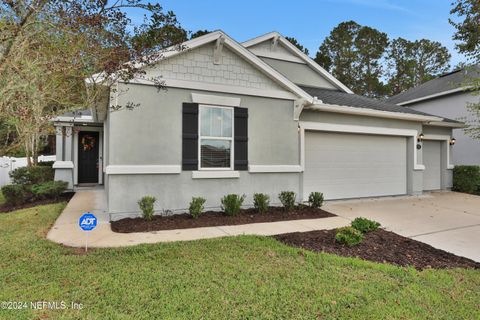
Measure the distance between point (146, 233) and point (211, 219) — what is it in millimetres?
1573

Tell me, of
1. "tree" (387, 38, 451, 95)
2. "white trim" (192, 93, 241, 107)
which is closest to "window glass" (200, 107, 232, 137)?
"white trim" (192, 93, 241, 107)

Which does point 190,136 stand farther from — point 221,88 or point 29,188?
point 29,188

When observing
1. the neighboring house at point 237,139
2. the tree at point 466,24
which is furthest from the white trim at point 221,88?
the tree at point 466,24

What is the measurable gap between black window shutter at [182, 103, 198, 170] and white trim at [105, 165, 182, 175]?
270mm

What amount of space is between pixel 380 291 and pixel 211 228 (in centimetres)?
345

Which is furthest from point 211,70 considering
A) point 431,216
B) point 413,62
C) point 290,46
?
point 413,62

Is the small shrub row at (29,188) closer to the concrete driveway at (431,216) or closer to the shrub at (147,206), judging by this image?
the shrub at (147,206)

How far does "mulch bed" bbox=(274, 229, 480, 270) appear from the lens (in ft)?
14.7

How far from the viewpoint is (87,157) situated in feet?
41.8

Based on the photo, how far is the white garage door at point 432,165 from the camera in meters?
12.5

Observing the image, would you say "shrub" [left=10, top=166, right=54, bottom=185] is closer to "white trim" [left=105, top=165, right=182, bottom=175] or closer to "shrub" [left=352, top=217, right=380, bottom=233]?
"white trim" [left=105, top=165, right=182, bottom=175]

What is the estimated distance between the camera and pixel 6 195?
868cm

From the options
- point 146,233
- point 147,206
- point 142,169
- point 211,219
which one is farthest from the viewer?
point 211,219

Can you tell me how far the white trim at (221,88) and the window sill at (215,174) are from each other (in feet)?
6.61
